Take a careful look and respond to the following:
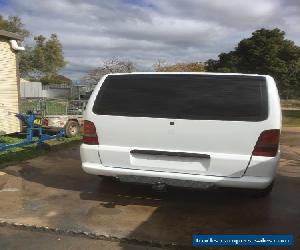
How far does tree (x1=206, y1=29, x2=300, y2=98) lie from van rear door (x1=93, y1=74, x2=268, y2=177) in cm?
3648

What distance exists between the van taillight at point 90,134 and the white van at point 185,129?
14mm

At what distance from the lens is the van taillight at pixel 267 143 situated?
5441mm

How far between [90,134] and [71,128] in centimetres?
868

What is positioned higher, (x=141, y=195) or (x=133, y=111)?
(x=133, y=111)

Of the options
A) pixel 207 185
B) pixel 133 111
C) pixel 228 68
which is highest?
pixel 228 68

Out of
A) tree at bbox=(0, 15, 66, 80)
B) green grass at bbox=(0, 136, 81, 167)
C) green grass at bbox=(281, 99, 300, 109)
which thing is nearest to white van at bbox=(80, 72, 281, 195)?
green grass at bbox=(0, 136, 81, 167)

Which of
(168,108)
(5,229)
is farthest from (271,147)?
(5,229)

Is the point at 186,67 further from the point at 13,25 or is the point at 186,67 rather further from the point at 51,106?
the point at 51,106

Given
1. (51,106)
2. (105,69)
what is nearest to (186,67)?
(105,69)

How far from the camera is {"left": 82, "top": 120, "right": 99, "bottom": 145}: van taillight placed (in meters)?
6.09

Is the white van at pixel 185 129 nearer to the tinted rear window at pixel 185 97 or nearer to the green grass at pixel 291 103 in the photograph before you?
the tinted rear window at pixel 185 97

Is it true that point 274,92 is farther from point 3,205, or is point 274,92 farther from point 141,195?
point 3,205

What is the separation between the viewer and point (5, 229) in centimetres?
532

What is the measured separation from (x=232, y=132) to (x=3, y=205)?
10.8 ft
